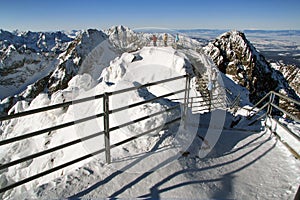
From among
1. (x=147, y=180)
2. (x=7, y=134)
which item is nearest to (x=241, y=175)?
(x=147, y=180)

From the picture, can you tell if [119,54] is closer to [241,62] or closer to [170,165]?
[241,62]

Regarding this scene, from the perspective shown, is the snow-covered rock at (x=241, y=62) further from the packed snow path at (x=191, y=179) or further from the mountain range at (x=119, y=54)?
the packed snow path at (x=191, y=179)

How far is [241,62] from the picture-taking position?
44500 mm

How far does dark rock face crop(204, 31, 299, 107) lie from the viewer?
136 ft

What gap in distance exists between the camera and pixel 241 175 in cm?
389

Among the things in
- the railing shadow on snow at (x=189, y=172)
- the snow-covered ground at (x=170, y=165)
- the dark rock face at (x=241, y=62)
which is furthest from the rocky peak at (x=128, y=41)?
the railing shadow on snow at (x=189, y=172)

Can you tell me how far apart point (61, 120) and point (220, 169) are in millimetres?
7268

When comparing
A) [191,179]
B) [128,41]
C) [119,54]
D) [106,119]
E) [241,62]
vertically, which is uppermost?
[128,41]

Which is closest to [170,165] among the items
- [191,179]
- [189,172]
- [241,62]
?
[189,172]

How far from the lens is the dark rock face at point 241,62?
1638 inches

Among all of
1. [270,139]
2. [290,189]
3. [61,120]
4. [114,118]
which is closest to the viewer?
[290,189]

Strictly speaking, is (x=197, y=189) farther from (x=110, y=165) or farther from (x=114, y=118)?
(x=114, y=118)

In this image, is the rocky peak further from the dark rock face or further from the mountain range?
the dark rock face

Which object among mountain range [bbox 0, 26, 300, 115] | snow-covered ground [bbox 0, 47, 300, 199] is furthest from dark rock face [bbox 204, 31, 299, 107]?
snow-covered ground [bbox 0, 47, 300, 199]
